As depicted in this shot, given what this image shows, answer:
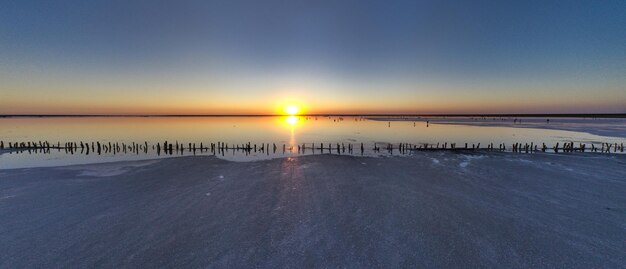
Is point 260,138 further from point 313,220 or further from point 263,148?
point 313,220

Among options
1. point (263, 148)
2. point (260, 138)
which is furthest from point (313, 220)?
point (260, 138)

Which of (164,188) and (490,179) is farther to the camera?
(490,179)

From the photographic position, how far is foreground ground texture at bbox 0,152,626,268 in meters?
7.74

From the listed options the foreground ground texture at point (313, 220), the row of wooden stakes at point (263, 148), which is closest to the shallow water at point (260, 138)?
the row of wooden stakes at point (263, 148)

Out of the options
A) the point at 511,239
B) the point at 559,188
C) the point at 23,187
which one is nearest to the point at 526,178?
the point at 559,188

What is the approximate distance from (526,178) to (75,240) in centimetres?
2395

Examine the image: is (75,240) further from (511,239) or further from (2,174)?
(2,174)

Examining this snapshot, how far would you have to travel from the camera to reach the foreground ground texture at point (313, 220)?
7.74m

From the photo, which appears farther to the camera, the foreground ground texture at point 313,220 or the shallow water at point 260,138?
the shallow water at point 260,138

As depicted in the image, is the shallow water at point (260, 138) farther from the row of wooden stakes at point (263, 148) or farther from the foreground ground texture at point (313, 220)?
the foreground ground texture at point (313, 220)

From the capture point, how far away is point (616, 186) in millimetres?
14680

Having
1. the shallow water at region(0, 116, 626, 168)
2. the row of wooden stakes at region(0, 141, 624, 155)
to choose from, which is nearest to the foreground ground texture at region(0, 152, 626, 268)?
the shallow water at region(0, 116, 626, 168)

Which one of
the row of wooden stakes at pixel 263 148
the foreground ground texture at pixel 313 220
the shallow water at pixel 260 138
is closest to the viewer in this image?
the foreground ground texture at pixel 313 220

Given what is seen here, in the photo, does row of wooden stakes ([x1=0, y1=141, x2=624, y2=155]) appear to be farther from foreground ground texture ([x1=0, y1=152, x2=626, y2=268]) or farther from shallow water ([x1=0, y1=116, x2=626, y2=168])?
foreground ground texture ([x1=0, y1=152, x2=626, y2=268])
